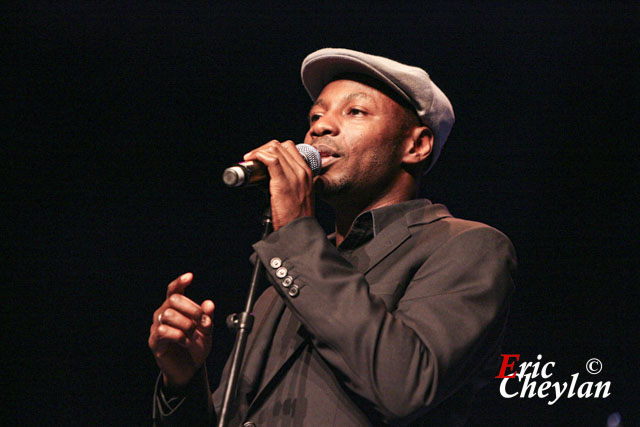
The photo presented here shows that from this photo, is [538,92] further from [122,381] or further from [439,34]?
[122,381]

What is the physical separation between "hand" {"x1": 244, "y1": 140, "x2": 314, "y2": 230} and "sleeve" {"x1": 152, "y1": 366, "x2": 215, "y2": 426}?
53 cm

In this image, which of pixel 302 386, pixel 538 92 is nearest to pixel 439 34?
pixel 538 92

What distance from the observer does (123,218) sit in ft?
10.1

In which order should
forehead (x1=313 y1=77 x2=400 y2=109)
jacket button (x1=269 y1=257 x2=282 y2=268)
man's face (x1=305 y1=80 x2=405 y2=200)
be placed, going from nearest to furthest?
jacket button (x1=269 y1=257 x2=282 y2=268), man's face (x1=305 y1=80 x2=405 y2=200), forehead (x1=313 y1=77 x2=400 y2=109)

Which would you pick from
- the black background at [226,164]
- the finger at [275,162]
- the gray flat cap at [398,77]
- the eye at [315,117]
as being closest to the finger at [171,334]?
the finger at [275,162]

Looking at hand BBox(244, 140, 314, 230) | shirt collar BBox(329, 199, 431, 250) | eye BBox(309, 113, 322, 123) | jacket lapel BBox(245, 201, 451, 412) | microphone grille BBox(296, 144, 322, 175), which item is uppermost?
eye BBox(309, 113, 322, 123)

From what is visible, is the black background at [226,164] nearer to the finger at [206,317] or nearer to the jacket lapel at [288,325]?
the jacket lapel at [288,325]

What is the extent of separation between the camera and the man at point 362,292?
1.21 metres

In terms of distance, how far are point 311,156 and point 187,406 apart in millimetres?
722

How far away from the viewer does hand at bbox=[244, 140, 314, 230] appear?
1.31m

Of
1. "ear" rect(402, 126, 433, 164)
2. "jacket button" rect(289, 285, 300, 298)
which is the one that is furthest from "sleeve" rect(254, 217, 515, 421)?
"ear" rect(402, 126, 433, 164)

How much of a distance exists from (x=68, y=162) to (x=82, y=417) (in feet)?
4.16

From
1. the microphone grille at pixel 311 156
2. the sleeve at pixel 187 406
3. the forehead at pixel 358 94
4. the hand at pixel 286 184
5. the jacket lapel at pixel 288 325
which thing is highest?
the forehead at pixel 358 94

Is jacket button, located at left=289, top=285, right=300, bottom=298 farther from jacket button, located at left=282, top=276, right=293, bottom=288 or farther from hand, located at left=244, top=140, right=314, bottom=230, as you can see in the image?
hand, located at left=244, top=140, right=314, bottom=230
